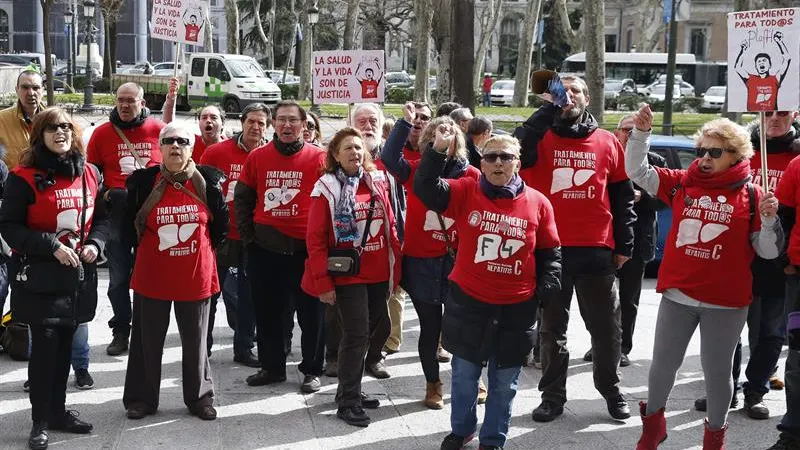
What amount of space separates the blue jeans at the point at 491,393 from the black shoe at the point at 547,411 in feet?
2.69

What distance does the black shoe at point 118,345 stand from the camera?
7.91 meters

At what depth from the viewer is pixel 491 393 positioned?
228 inches

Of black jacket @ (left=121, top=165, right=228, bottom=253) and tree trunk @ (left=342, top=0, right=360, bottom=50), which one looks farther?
tree trunk @ (left=342, top=0, right=360, bottom=50)

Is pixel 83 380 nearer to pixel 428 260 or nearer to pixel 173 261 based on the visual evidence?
pixel 173 261

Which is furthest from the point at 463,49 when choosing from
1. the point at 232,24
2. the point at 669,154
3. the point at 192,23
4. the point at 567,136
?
the point at 232,24

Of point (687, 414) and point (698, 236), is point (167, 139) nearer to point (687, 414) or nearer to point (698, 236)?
point (698, 236)

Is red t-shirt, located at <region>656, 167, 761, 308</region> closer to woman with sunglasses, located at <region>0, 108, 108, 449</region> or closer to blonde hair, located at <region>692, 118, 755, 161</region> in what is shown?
blonde hair, located at <region>692, 118, 755, 161</region>

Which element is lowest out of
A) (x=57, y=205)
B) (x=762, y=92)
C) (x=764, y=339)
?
(x=764, y=339)

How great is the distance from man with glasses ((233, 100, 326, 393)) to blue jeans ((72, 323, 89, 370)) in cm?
107

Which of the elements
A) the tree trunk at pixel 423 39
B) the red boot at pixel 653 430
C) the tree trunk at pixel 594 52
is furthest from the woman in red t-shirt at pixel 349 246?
the tree trunk at pixel 423 39

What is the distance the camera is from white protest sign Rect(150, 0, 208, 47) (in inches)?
392

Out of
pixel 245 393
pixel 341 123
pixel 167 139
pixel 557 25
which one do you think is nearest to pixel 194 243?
pixel 167 139

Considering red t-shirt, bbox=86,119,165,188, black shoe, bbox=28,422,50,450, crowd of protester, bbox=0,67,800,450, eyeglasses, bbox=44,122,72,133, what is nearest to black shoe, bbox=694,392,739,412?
Answer: crowd of protester, bbox=0,67,800,450

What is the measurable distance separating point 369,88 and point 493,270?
4429 mm
